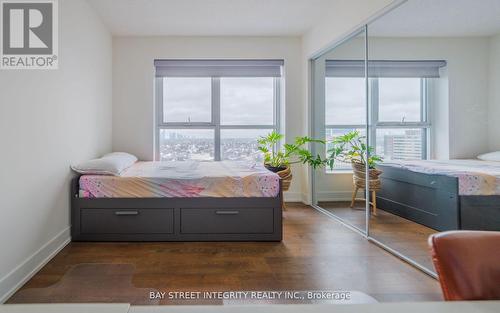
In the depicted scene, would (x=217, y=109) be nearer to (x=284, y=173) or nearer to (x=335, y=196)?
(x=284, y=173)

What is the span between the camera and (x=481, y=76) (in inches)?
68.8

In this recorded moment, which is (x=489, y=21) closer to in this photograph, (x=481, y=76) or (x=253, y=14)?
(x=481, y=76)

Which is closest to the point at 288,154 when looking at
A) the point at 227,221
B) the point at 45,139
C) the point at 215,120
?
the point at 215,120

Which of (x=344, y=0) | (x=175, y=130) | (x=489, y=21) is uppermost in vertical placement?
(x=344, y=0)

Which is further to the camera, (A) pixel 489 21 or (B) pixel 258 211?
(B) pixel 258 211

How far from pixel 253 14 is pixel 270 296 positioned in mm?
3125

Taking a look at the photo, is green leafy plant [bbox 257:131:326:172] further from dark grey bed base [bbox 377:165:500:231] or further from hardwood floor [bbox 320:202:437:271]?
dark grey bed base [bbox 377:165:500:231]

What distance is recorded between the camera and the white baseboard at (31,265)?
5.78 ft

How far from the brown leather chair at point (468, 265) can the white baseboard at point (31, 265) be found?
2.33 meters

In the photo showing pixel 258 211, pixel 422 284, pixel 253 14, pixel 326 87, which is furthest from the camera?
pixel 326 87

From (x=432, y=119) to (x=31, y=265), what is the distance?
3234 millimetres

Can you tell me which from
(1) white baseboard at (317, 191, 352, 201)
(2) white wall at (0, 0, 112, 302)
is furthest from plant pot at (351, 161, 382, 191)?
(2) white wall at (0, 0, 112, 302)

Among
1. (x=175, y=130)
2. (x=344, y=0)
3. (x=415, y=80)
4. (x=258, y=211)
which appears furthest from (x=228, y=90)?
(x=415, y=80)

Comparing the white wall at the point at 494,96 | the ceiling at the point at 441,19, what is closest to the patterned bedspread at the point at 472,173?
the white wall at the point at 494,96
